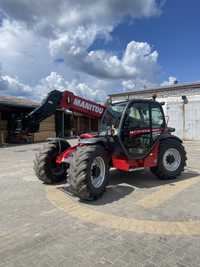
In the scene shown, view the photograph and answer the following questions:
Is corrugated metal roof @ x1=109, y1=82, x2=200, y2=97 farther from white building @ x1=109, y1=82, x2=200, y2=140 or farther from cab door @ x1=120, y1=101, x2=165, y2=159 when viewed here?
cab door @ x1=120, y1=101, x2=165, y2=159

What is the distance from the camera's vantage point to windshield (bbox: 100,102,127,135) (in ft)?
19.2

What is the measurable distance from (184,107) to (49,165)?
1522cm

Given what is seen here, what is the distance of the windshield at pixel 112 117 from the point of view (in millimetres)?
5867

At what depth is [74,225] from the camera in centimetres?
373

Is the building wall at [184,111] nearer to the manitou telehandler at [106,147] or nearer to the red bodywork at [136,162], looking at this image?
the manitou telehandler at [106,147]

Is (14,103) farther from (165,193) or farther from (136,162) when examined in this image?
(165,193)

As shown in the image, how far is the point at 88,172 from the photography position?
4586mm

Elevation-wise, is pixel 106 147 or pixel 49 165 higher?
pixel 106 147

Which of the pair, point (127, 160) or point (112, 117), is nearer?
point (127, 160)

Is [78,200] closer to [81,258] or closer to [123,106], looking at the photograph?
[81,258]

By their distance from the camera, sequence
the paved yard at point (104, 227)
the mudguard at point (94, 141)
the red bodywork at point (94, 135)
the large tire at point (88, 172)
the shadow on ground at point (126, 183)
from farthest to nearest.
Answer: the red bodywork at point (94, 135)
the mudguard at point (94, 141)
the shadow on ground at point (126, 183)
the large tire at point (88, 172)
the paved yard at point (104, 227)

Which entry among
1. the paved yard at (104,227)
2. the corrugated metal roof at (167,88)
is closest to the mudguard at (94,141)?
the paved yard at (104,227)

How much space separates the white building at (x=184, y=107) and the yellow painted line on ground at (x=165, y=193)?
40.7ft

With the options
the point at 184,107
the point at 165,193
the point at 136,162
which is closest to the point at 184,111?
the point at 184,107
